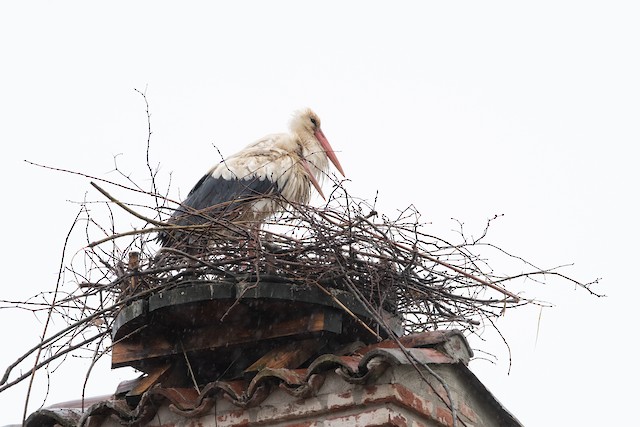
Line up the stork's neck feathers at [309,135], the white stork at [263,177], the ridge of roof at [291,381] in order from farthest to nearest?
the stork's neck feathers at [309,135] < the white stork at [263,177] < the ridge of roof at [291,381]

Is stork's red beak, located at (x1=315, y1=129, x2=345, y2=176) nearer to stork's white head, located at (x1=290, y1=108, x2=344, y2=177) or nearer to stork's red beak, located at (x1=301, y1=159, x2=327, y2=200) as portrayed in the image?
stork's white head, located at (x1=290, y1=108, x2=344, y2=177)

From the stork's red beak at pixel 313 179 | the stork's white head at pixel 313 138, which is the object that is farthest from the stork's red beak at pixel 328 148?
the stork's red beak at pixel 313 179

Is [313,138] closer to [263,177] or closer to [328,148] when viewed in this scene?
[328,148]

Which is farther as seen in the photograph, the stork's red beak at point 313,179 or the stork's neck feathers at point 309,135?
the stork's neck feathers at point 309,135

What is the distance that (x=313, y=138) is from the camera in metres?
8.04

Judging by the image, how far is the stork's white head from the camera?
7770mm

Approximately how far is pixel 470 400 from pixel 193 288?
1214 millimetres

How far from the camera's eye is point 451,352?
4.09m

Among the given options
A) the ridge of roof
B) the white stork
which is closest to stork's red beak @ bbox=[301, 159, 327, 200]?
the white stork

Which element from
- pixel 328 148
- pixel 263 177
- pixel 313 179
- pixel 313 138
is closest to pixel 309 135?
pixel 313 138

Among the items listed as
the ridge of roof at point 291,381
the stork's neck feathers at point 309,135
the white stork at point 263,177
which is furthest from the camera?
the stork's neck feathers at point 309,135

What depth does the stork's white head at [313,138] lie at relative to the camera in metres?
7.77

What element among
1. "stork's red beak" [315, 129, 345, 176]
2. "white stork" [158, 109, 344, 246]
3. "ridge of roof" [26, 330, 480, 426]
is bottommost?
"ridge of roof" [26, 330, 480, 426]

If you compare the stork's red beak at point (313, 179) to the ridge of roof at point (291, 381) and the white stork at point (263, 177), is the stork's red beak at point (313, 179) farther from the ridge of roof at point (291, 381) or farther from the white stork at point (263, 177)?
the ridge of roof at point (291, 381)
